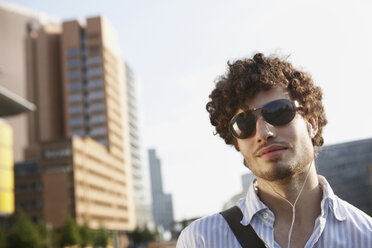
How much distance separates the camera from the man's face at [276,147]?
1.85m

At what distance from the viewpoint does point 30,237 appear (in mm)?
36219

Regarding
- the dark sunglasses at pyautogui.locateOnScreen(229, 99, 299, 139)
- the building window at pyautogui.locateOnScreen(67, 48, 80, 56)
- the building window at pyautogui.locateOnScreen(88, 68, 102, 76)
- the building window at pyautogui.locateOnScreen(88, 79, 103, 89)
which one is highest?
the building window at pyautogui.locateOnScreen(67, 48, 80, 56)

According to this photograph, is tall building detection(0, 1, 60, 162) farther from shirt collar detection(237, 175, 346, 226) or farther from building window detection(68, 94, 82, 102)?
shirt collar detection(237, 175, 346, 226)

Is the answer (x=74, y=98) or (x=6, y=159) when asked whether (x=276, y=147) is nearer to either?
(x=6, y=159)

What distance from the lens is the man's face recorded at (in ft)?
6.06

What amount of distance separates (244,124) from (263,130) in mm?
99

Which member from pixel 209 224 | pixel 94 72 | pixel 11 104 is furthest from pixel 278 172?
pixel 94 72

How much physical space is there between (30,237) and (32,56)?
60.8 metres

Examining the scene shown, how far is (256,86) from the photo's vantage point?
6.56 feet

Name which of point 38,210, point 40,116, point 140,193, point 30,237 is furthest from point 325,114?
point 140,193

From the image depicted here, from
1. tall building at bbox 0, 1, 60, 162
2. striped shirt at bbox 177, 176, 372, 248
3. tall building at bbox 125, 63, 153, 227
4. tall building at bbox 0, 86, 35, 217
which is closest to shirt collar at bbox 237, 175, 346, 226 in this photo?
striped shirt at bbox 177, 176, 372, 248

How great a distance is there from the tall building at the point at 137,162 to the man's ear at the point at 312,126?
10114cm

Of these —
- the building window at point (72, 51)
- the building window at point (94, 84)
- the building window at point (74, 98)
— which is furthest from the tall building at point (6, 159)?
the building window at point (94, 84)

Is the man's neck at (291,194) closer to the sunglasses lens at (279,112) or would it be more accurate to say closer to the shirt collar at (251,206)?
the shirt collar at (251,206)
